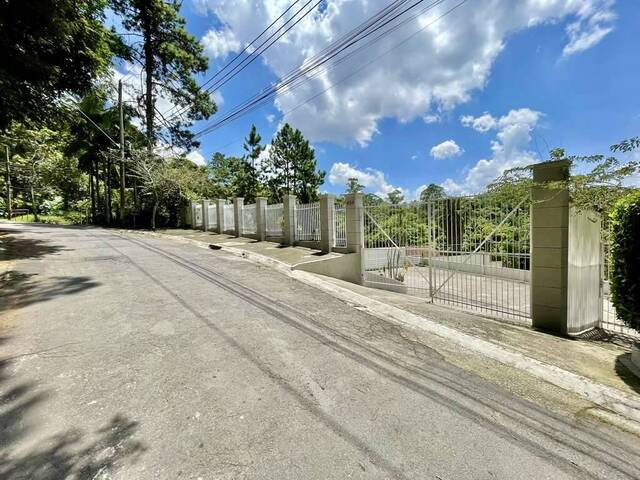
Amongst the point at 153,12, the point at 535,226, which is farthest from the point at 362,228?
the point at 153,12

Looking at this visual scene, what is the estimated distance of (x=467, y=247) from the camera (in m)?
6.63

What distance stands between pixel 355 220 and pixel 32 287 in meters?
7.62

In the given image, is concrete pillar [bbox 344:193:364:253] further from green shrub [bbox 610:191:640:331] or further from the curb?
green shrub [bbox 610:191:640:331]

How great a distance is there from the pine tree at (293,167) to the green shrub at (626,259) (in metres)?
30.2

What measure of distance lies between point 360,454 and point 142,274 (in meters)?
6.80

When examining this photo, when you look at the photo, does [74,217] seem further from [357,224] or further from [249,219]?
[357,224]

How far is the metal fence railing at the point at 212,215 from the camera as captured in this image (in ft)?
63.4

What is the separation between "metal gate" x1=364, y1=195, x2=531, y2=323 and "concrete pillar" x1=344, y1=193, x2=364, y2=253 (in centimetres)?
83

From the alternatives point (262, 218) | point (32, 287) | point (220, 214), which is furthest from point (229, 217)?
point (32, 287)

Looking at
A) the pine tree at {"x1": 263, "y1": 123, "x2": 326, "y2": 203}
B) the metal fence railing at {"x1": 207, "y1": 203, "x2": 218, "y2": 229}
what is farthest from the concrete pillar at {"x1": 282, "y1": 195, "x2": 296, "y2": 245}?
the pine tree at {"x1": 263, "y1": 123, "x2": 326, "y2": 203}

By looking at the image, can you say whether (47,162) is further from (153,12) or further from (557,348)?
(557,348)

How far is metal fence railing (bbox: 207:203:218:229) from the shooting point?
19.3 m

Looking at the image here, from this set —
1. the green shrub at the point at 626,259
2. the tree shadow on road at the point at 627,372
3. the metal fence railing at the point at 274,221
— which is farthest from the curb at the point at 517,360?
the metal fence railing at the point at 274,221

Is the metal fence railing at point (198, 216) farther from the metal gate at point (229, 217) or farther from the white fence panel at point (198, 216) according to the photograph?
the metal gate at point (229, 217)
